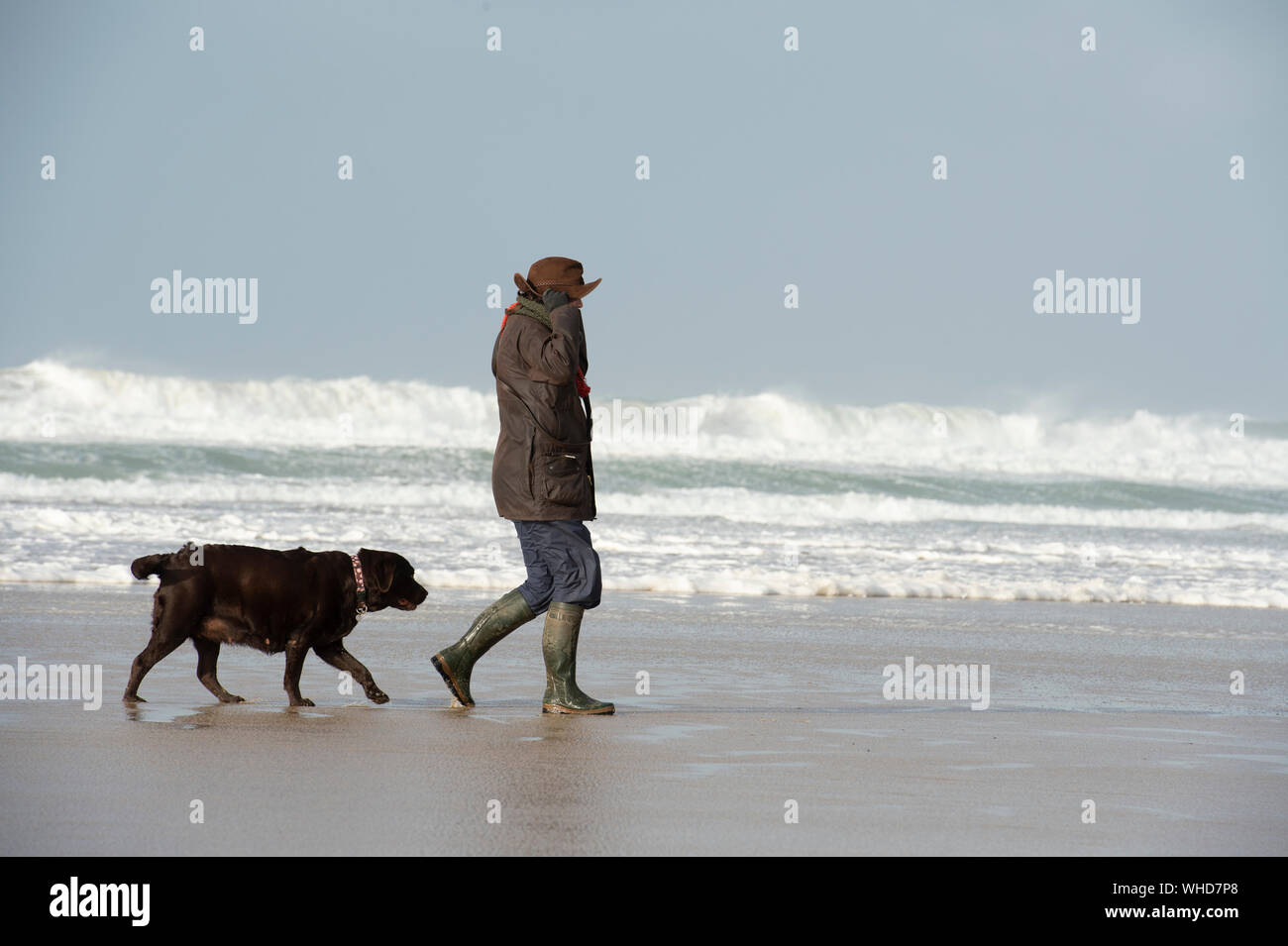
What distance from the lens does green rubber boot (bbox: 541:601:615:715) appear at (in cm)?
577

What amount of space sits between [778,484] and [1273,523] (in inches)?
379

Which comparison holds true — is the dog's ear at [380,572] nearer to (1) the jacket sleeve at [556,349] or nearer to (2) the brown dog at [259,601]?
(2) the brown dog at [259,601]

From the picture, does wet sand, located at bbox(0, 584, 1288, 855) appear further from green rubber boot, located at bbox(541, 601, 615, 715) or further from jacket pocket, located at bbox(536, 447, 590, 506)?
jacket pocket, located at bbox(536, 447, 590, 506)

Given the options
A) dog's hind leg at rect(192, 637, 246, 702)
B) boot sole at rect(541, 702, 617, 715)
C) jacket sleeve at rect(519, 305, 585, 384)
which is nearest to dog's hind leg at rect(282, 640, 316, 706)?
dog's hind leg at rect(192, 637, 246, 702)

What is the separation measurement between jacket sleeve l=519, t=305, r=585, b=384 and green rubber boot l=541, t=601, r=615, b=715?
937 mm

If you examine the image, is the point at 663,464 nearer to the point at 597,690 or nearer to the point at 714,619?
the point at 714,619

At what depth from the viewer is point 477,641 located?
5930mm

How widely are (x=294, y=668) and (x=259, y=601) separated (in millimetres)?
322

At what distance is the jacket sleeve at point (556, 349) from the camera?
17.9 ft
